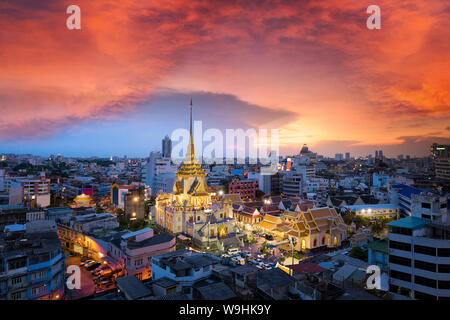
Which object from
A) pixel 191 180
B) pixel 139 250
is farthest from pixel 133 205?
pixel 139 250

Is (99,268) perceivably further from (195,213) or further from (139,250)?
(195,213)

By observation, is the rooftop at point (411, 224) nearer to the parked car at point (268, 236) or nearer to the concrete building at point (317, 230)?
the concrete building at point (317, 230)

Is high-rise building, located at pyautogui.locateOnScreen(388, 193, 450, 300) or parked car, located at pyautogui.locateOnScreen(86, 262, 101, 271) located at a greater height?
high-rise building, located at pyautogui.locateOnScreen(388, 193, 450, 300)

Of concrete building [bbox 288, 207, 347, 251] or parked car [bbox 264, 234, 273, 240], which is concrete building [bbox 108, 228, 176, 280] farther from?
concrete building [bbox 288, 207, 347, 251]

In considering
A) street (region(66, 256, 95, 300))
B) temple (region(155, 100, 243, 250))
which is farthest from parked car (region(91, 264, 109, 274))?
temple (region(155, 100, 243, 250))

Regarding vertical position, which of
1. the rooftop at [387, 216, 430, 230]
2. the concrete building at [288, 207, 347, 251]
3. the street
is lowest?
the street

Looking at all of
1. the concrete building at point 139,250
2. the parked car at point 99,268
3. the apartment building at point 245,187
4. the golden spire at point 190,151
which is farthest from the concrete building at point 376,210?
the parked car at point 99,268

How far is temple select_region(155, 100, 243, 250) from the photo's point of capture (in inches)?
975

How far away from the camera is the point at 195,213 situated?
1091 inches

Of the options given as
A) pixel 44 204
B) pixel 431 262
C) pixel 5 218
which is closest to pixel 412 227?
pixel 431 262

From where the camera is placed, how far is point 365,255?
18922 mm
